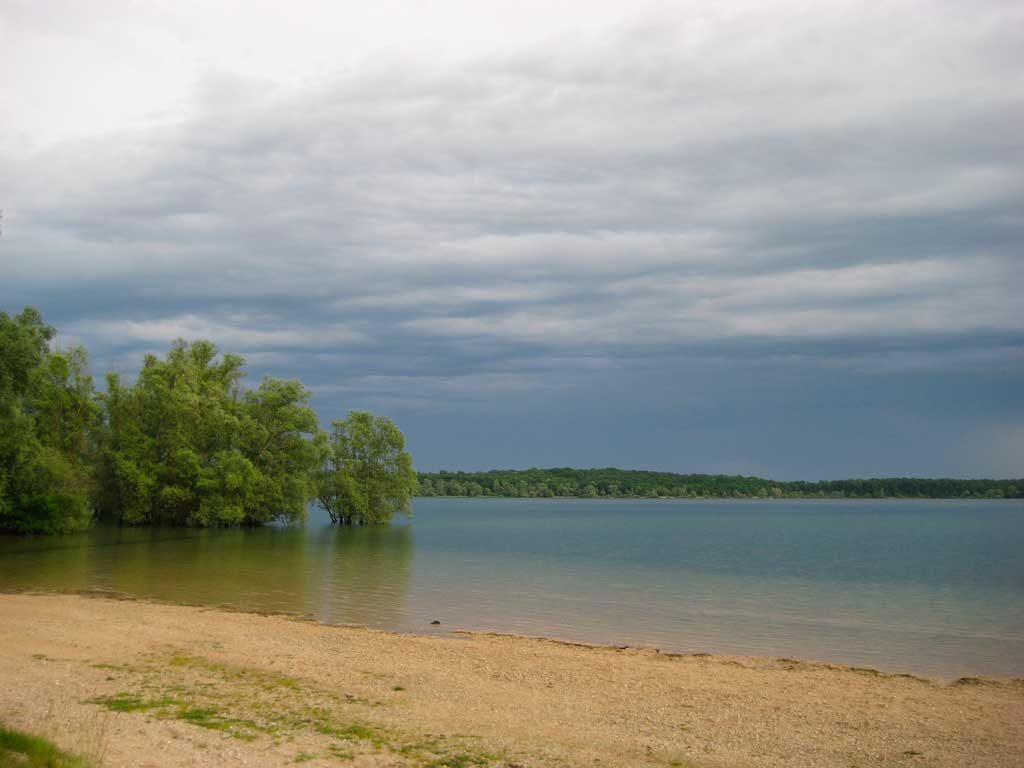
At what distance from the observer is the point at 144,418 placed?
68.1 metres

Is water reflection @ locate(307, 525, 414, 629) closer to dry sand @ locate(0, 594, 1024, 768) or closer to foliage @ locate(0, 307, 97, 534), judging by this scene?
A: dry sand @ locate(0, 594, 1024, 768)

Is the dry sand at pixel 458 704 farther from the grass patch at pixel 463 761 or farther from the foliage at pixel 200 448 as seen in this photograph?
the foliage at pixel 200 448

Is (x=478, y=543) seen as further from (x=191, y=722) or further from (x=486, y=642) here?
(x=191, y=722)

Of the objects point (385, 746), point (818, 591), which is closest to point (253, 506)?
point (818, 591)

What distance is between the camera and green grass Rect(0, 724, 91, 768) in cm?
768

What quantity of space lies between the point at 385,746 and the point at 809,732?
624 centimetres

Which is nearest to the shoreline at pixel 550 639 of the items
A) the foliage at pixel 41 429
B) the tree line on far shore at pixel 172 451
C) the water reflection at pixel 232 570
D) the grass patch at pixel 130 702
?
the water reflection at pixel 232 570

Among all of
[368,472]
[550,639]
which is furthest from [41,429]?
[550,639]

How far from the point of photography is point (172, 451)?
2667 inches

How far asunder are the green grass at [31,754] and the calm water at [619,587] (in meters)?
14.1

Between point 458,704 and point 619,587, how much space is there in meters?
20.2

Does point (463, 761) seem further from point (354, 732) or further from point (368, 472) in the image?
point (368, 472)

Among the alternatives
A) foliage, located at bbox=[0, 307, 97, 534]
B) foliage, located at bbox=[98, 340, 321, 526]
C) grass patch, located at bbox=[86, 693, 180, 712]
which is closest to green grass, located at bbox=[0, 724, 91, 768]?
grass patch, located at bbox=[86, 693, 180, 712]

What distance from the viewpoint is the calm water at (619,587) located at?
2194 cm
